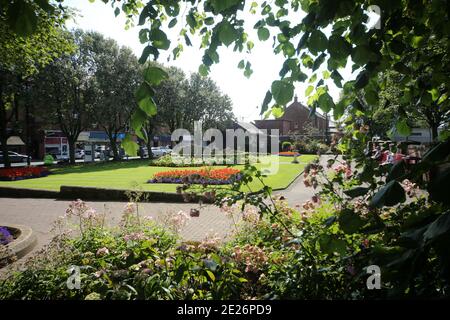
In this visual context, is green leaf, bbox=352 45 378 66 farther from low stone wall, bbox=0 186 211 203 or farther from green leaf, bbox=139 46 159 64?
low stone wall, bbox=0 186 211 203

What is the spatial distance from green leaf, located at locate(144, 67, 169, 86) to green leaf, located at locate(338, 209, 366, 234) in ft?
3.93

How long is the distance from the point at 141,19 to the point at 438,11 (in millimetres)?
2019

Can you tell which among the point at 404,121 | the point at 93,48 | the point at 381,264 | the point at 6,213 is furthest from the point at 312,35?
the point at 93,48

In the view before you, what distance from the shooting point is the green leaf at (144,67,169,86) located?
5.44ft

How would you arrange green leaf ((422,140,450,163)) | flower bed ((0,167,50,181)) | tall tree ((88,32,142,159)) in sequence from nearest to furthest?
green leaf ((422,140,450,163))
flower bed ((0,167,50,181))
tall tree ((88,32,142,159))

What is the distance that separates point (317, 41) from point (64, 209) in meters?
11.4

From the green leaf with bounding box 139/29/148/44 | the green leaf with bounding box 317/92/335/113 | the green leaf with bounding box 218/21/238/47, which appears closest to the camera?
the green leaf with bounding box 139/29/148/44

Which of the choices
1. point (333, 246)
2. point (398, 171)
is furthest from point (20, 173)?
point (398, 171)

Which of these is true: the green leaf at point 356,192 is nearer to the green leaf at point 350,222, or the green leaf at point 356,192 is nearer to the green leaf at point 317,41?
the green leaf at point 350,222

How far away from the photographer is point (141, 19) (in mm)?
1964

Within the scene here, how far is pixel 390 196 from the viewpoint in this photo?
121cm

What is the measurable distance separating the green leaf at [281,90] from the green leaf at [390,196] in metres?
0.87

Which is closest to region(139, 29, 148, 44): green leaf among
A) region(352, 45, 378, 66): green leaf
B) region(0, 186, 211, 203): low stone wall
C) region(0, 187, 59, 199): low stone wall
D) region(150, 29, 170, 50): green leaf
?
region(150, 29, 170, 50): green leaf

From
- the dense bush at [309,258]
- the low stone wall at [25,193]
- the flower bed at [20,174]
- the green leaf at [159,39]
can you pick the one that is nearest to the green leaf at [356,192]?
the dense bush at [309,258]
